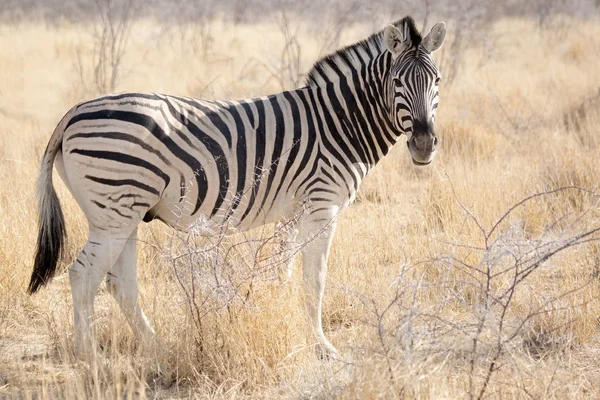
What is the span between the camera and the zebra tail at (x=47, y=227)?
13.7ft

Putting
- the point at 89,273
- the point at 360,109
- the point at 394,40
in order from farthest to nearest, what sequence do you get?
1. the point at 360,109
2. the point at 394,40
3. the point at 89,273

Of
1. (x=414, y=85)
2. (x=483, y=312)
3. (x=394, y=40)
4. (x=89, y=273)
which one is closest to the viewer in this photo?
(x=483, y=312)

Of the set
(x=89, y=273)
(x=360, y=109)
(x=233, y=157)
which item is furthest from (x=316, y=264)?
(x=89, y=273)

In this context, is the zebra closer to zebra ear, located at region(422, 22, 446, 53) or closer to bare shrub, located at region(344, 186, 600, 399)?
zebra ear, located at region(422, 22, 446, 53)

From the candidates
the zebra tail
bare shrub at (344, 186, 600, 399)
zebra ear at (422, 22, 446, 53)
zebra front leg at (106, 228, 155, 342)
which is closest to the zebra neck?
zebra ear at (422, 22, 446, 53)

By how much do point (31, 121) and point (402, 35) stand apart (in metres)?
6.75

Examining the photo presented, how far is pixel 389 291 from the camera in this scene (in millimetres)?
4348

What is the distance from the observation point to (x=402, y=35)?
14.6 ft

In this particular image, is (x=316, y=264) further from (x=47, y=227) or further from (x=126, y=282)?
(x=47, y=227)

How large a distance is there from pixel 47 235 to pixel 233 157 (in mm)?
1161

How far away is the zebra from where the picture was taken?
4008 mm

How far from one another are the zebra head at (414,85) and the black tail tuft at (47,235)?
210 centimetres

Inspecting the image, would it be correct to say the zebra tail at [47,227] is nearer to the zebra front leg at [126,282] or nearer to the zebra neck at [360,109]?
the zebra front leg at [126,282]

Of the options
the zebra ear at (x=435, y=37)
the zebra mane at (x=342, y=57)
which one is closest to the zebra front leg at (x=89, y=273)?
the zebra mane at (x=342, y=57)
